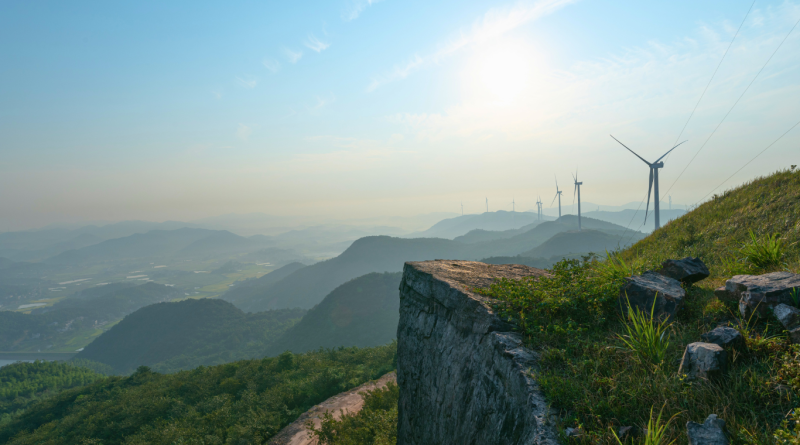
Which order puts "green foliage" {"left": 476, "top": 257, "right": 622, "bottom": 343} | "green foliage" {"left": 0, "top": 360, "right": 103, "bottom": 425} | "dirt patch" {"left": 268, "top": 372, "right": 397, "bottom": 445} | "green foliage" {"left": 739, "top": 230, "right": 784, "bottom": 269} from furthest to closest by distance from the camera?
"green foliage" {"left": 0, "top": 360, "right": 103, "bottom": 425} → "dirt patch" {"left": 268, "top": 372, "right": 397, "bottom": 445} → "green foliage" {"left": 739, "top": 230, "right": 784, "bottom": 269} → "green foliage" {"left": 476, "top": 257, "right": 622, "bottom": 343}

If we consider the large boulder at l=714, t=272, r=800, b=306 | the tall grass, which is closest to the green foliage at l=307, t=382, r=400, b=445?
the tall grass

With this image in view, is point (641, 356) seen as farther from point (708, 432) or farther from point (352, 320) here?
point (352, 320)

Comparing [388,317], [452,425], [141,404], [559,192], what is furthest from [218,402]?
[559,192]

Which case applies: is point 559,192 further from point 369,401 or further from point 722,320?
point 722,320

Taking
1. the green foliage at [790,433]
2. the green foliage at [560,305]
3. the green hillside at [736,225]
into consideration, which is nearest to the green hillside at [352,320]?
the green hillside at [736,225]

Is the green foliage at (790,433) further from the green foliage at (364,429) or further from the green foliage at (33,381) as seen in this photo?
the green foliage at (33,381)

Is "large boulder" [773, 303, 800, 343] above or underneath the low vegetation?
above

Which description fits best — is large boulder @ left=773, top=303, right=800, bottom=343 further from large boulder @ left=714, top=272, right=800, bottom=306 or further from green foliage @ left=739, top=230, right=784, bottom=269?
green foliage @ left=739, top=230, right=784, bottom=269

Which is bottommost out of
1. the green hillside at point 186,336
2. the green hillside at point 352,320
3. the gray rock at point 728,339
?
the green hillside at point 186,336
